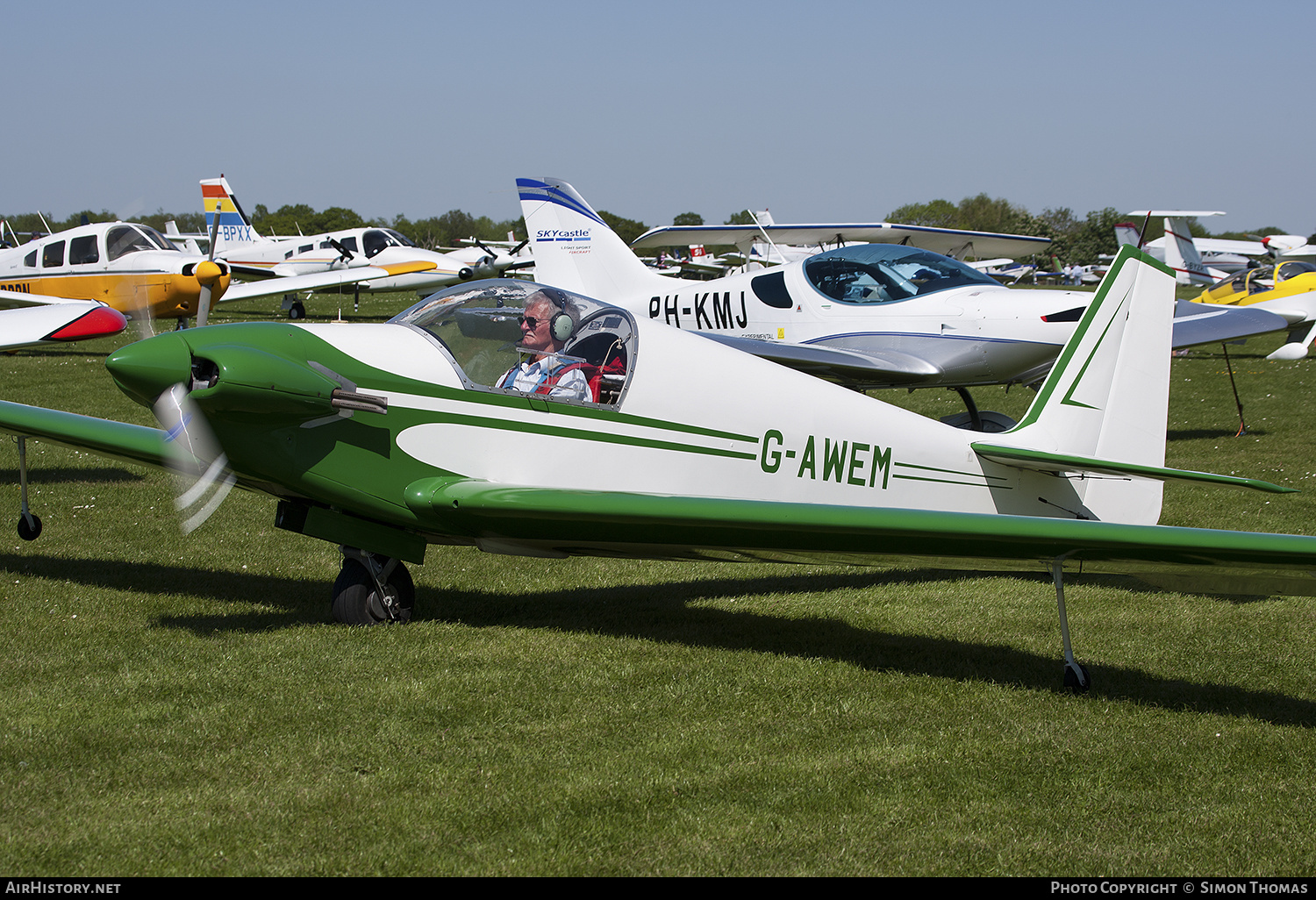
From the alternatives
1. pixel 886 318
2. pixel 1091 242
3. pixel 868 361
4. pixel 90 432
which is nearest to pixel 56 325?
pixel 90 432

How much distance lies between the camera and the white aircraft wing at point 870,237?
20.5 metres

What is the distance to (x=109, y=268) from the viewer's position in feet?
72.7

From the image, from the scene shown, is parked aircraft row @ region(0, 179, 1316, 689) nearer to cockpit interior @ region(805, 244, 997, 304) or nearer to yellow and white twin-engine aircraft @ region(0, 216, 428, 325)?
cockpit interior @ region(805, 244, 997, 304)

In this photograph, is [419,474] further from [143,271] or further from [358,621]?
[143,271]

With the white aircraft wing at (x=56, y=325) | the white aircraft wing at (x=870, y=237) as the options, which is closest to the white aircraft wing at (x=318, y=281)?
the white aircraft wing at (x=870, y=237)

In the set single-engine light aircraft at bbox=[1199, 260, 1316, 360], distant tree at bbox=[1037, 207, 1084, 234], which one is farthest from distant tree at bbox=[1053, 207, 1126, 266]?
single-engine light aircraft at bbox=[1199, 260, 1316, 360]

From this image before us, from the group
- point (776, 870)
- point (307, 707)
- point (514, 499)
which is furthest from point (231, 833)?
point (514, 499)

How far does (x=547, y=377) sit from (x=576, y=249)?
10388 mm

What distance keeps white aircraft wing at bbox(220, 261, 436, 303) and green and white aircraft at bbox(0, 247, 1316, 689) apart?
74.0 ft

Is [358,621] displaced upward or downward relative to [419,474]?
downward

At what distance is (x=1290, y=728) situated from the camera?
498 cm

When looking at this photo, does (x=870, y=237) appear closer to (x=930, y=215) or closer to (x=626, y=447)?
(x=626, y=447)

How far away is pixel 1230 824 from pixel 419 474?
4061mm

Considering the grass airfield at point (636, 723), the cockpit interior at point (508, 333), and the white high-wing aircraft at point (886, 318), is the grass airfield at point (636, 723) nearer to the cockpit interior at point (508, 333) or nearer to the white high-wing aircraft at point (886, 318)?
the cockpit interior at point (508, 333)
